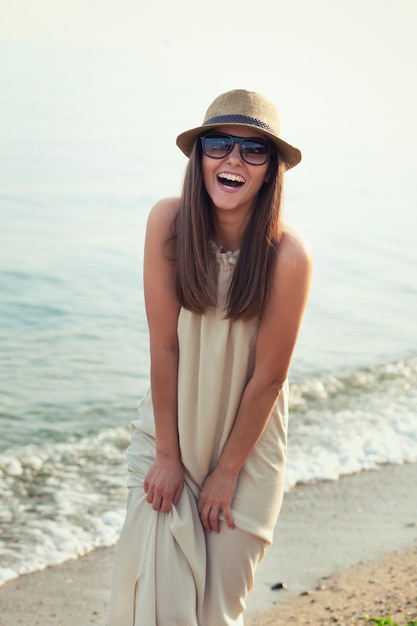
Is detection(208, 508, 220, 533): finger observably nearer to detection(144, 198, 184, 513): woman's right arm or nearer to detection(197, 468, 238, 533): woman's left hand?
detection(197, 468, 238, 533): woman's left hand

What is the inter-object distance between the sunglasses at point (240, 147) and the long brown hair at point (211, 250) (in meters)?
0.05

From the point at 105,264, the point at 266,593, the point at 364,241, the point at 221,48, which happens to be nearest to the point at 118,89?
the point at 221,48

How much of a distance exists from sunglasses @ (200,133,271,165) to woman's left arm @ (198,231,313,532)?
296 millimetres

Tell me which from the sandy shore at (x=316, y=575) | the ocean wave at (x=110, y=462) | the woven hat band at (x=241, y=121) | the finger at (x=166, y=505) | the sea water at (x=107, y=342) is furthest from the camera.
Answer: the sea water at (x=107, y=342)

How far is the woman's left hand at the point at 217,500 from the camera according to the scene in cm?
331

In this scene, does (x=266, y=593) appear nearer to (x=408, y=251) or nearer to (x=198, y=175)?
(x=198, y=175)

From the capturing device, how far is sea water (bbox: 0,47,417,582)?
21.2ft

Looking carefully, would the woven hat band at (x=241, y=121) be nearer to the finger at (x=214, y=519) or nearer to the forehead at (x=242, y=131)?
the forehead at (x=242, y=131)

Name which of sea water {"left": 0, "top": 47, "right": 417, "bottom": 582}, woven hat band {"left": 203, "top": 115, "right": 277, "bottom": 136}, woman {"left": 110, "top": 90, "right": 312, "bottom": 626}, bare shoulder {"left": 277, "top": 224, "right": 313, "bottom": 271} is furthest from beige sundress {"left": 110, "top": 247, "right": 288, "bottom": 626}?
sea water {"left": 0, "top": 47, "right": 417, "bottom": 582}

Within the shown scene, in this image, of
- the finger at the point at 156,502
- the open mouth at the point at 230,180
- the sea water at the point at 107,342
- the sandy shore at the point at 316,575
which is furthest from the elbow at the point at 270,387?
the sea water at the point at 107,342

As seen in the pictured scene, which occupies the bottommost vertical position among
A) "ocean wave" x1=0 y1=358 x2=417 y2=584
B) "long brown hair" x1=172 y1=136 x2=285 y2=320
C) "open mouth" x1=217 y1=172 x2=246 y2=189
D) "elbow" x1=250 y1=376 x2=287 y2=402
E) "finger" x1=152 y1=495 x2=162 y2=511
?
"ocean wave" x1=0 y1=358 x2=417 y2=584

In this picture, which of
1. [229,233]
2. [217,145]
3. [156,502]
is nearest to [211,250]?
[229,233]

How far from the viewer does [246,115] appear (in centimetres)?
320

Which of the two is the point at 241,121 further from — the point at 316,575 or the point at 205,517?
the point at 316,575
